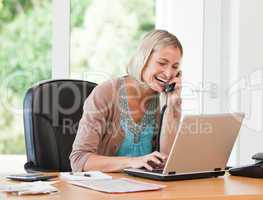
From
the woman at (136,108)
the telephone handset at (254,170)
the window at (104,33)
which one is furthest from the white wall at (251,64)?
the telephone handset at (254,170)

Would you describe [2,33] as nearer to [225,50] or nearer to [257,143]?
[225,50]

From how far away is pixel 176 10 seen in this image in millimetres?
3537

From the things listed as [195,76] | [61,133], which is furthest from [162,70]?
[195,76]

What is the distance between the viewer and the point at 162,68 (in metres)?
2.23

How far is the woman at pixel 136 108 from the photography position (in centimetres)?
220

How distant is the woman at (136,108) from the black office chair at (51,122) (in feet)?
0.88

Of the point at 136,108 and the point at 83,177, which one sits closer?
the point at 83,177

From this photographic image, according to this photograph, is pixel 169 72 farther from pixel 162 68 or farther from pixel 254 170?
pixel 254 170

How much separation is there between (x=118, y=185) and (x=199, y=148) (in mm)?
342

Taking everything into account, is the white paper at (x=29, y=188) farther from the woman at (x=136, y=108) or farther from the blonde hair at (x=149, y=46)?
the blonde hair at (x=149, y=46)

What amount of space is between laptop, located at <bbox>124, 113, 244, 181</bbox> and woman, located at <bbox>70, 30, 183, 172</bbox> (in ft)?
1.06

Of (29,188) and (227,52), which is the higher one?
(227,52)

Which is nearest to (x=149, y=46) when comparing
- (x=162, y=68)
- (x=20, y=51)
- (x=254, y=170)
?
(x=162, y=68)

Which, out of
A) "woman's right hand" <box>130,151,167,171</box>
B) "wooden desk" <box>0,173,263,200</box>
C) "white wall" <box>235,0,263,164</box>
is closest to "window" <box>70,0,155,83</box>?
"white wall" <box>235,0,263,164</box>
